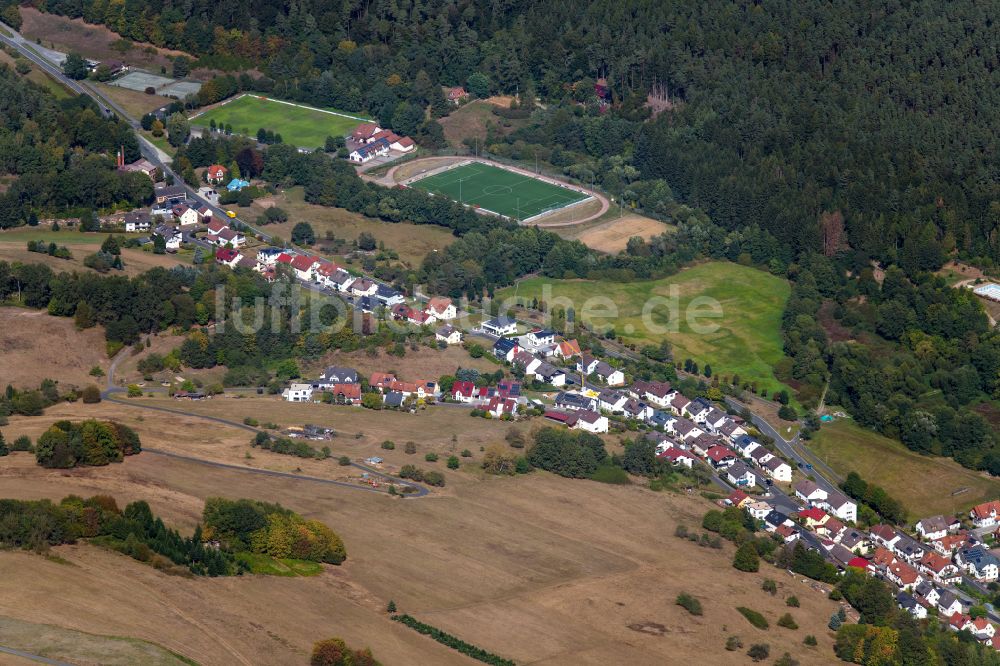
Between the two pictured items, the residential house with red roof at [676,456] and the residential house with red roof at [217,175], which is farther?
the residential house with red roof at [217,175]

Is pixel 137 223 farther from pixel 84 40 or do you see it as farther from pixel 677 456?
pixel 677 456

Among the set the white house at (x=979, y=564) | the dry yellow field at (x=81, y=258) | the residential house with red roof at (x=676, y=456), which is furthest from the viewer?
the dry yellow field at (x=81, y=258)

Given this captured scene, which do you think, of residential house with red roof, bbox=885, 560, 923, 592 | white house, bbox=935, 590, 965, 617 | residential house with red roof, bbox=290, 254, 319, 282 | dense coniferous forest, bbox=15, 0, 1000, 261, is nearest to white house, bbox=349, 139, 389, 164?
dense coniferous forest, bbox=15, 0, 1000, 261

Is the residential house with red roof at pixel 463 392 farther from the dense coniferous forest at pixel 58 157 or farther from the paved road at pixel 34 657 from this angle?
the paved road at pixel 34 657

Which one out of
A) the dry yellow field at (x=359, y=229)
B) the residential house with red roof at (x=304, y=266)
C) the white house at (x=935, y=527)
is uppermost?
the dry yellow field at (x=359, y=229)

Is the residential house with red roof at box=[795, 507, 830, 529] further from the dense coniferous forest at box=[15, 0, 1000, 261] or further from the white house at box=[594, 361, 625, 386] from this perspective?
the dense coniferous forest at box=[15, 0, 1000, 261]

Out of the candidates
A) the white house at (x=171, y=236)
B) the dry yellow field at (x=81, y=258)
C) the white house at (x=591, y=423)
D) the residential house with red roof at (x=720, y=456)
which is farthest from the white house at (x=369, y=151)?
the residential house with red roof at (x=720, y=456)

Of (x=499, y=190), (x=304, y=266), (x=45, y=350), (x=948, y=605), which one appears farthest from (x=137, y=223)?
(x=948, y=605)
